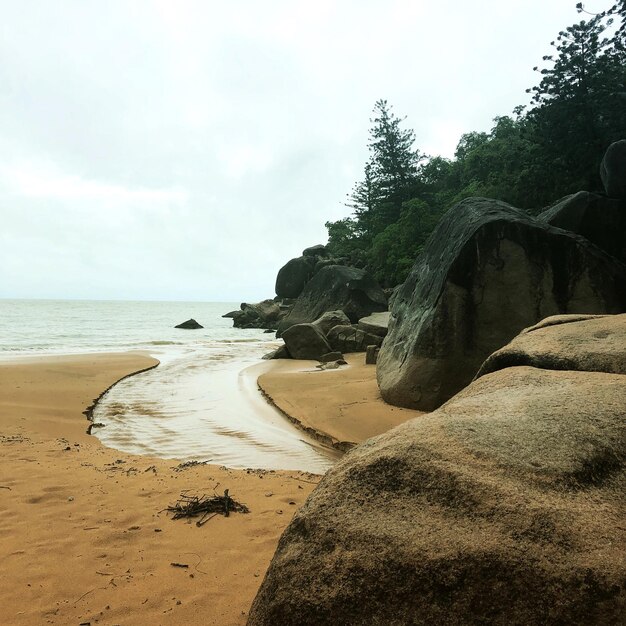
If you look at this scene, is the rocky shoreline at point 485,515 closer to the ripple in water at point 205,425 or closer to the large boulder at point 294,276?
the ripple in water at point 205,425

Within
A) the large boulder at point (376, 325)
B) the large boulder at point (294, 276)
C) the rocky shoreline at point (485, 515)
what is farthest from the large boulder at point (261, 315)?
the rocky shoreline at point (485, 515)

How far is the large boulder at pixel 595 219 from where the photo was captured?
30.4 feet

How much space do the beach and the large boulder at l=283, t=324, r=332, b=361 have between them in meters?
8.44

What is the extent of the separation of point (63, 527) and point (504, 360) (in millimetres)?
3610

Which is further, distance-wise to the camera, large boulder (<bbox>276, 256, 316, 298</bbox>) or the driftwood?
large boulder (<bbox>276, 256, 316, 298</bbox>)

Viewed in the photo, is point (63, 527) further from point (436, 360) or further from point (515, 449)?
point (436, 360)

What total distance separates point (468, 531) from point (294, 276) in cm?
3797

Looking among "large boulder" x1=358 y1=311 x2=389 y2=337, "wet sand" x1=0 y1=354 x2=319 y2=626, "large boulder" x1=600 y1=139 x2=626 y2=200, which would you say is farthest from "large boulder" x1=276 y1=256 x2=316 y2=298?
"wet sand" x1=0 y1=354 x2=319 y2=626

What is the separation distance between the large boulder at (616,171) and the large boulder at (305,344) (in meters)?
8.66

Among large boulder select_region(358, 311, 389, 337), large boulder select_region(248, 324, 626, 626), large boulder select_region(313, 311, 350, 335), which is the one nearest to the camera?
large boulder select_region(248, 324, 626, 626)

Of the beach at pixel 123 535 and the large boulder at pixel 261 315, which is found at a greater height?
the large boulder at pixel 261 315

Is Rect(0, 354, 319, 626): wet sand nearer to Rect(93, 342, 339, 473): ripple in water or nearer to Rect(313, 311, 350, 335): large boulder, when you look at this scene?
Rect(93, 342, 339, 473): ripple in water

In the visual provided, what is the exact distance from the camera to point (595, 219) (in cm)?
938

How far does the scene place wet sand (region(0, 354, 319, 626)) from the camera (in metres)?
2.47
